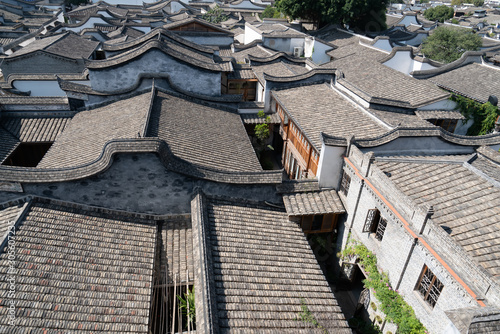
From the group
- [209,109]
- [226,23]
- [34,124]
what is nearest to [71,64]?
[34,124]

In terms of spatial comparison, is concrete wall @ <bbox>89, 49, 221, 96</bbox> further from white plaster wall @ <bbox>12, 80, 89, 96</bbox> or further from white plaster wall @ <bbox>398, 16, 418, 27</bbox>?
white plaster wall @ <bbox>398, 16, 418, 27</bbox>

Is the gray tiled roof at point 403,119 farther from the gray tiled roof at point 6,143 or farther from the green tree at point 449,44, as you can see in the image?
the green tree at point 449,44

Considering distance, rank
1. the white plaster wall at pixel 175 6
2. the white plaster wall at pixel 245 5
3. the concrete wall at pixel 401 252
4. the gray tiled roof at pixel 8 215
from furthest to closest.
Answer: the white plaster wall at pixel 245 5 → the white plaster wall at pixel 175 6 → the gray tiled roof at pixel 8 215 → the concrete wall at pixel 401 252

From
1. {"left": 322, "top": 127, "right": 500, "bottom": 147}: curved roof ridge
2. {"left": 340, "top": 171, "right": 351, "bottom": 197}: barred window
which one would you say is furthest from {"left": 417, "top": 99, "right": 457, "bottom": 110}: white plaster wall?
{"left": 340, "top": 171, "right": 351, "bottom": 197}: barred window

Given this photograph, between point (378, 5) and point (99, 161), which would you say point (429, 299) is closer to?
point (99, 161)

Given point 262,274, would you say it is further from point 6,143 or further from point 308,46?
point 308,46

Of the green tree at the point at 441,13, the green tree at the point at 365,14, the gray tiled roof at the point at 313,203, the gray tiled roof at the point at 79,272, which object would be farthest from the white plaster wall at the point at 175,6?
the gray tiled roof at the point at 79,272
